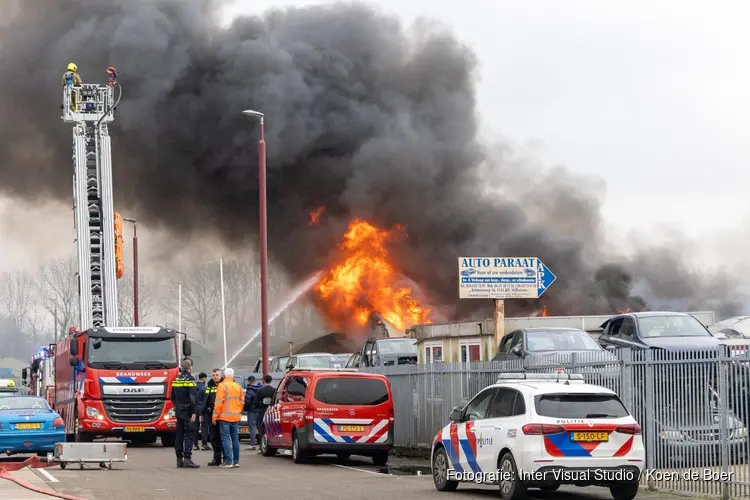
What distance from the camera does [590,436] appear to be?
1284 cm

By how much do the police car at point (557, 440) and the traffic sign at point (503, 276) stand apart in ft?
32.3

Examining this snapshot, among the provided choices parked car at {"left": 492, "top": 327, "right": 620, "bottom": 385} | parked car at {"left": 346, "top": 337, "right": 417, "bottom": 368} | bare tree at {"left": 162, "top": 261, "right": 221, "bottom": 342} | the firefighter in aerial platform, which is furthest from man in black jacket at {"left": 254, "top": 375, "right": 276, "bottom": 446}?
bare tree at {"left": 162, "top": 261, "right": 221, "bottom": 342}

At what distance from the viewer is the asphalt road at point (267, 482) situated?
47.4ft

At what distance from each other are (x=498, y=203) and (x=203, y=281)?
43124 mm

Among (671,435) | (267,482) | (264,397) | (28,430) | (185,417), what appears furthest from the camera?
(264,397)

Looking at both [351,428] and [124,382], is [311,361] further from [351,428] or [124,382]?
[351,428]

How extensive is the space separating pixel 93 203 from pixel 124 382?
8.52 m

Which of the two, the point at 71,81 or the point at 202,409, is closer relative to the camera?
the point at 202,409

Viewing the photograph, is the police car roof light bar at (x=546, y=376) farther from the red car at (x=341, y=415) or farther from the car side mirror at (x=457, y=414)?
the red car at (x=341, y=415)

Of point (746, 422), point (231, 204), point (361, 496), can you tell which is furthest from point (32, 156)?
point (746, 422)

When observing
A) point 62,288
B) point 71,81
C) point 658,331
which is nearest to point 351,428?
point 658,331

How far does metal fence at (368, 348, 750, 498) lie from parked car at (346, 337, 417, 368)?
12.2 metres

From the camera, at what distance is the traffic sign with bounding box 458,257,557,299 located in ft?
78.1

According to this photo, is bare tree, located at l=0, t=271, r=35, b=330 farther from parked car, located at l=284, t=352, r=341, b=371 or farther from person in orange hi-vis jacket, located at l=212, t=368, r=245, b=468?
person in orange hi-vis jacket, located at l=212, t=368, r=245, b=468
